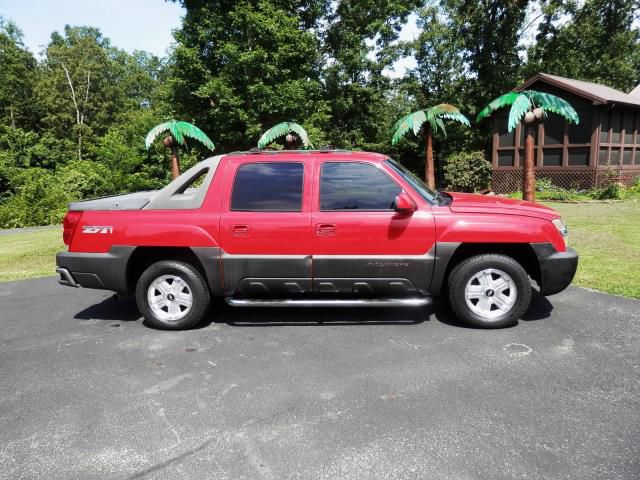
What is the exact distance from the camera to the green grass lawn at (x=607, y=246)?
5801 mm

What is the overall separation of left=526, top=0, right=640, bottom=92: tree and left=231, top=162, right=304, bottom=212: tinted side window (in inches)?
1273

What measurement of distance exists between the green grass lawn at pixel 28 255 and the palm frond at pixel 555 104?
12.2 meters

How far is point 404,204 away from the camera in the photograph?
409 centimetres

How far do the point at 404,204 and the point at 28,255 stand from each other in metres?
9.33

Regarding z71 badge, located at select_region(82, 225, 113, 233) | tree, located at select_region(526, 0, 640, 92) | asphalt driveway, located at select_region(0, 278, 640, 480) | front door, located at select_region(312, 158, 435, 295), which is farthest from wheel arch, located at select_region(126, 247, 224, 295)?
tree, located at select_region(526, 0, 640, 92)

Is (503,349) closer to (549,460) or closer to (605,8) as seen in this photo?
(549,460)

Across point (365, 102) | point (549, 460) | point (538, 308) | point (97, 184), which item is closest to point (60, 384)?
point (549, 460)

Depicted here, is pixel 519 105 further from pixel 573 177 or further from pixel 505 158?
pixel 505 158

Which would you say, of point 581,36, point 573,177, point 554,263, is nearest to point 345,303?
point 554,263

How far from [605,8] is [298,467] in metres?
39.7

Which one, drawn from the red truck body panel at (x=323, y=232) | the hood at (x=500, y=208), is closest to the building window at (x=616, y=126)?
the hood at (x=500, y=208)

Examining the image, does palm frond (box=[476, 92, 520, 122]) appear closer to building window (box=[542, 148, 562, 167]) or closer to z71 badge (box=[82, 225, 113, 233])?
z71 badge (box=[82, 225, 113, 233])

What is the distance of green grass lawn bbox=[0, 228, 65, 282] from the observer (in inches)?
310

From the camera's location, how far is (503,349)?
3.83m
